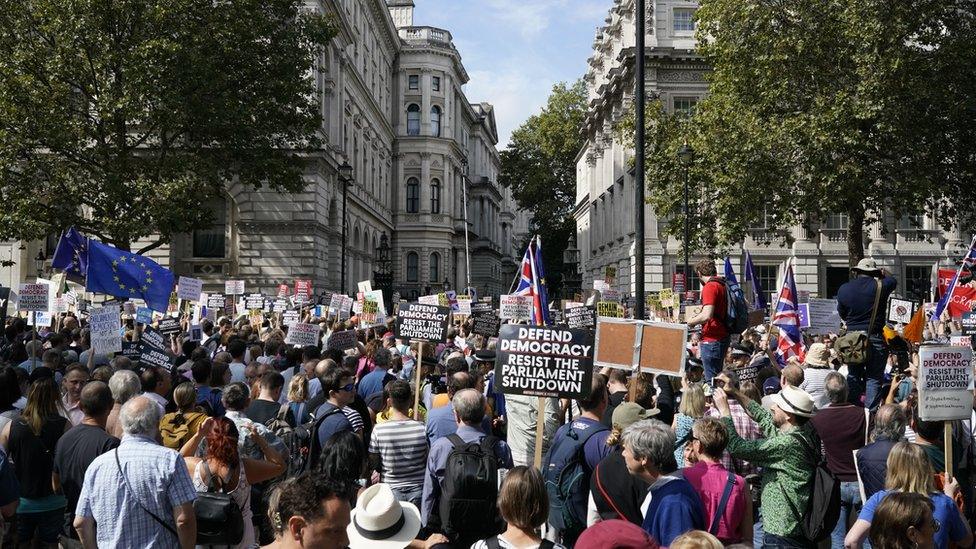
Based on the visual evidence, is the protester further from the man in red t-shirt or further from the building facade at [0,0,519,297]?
the building facade at [0,0,519,297]

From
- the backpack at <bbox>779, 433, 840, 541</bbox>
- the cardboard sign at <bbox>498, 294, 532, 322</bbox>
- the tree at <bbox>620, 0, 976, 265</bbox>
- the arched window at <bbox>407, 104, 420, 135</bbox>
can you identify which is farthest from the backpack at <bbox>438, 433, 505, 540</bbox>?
the arched window at <bbox>407, 104, 420, 135</bbox>

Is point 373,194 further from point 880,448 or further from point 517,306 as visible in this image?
point 880,448

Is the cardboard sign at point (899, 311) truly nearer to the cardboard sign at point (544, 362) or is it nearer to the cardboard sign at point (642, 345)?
the cardboard sign at point (642, 345)

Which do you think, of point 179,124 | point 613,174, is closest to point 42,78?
point 179,124

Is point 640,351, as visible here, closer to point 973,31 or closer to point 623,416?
point 623,416

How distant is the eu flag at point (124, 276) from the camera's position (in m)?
14.5

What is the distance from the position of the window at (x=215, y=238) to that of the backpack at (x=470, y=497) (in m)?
38.3

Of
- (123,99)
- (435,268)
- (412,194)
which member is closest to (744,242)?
(123,99)

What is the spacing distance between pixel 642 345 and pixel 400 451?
2448 mm

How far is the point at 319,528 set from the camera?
3.70 m

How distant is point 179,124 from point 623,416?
999 inches

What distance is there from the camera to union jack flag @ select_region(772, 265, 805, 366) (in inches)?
576

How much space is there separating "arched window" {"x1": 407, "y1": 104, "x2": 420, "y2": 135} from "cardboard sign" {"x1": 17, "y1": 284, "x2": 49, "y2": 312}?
64427 millimetres

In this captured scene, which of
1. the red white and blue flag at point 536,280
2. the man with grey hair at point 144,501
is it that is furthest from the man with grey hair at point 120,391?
the red white and blue flag at point 536,280
